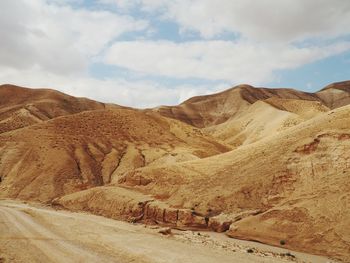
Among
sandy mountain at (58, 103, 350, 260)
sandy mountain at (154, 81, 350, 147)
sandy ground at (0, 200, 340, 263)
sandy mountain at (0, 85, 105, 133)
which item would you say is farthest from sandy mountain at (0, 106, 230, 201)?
sandy ground at (0, 200, 340, 263)

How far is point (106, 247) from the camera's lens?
60.4ft

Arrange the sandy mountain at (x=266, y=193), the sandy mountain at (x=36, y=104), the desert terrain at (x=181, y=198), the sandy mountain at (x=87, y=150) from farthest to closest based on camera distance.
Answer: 1. the sandy mountain at (x=36, y=104)
2. the sandy mountain at (x=87, y=150)
3. the sandy mountain at (x=266, y=193)
4. the desert terrain at (x=181, y=198)

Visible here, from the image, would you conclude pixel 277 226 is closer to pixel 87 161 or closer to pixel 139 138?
pixel 87 161

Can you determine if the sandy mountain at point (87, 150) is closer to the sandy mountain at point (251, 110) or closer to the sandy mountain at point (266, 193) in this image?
the sandy mountain at point (266, 193)

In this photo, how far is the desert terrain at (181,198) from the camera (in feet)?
64.2

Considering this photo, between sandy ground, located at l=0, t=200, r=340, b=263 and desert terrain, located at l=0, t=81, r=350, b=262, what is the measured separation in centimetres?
6

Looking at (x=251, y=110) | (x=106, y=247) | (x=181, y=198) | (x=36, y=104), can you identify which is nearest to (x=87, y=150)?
(x=181, y=198)

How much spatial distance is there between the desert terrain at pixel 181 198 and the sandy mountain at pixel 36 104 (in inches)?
1426

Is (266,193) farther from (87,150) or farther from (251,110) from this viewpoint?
(251,110)

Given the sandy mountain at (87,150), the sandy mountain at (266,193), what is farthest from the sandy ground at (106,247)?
the sandy mountain at (87,150)

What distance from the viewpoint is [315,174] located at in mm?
27766

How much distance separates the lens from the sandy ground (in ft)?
54.0

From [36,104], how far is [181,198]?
8864 cm

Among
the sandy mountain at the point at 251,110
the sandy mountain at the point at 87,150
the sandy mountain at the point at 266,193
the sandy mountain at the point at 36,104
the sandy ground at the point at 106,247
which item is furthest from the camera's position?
the sandy mountain at the point at 36,104
